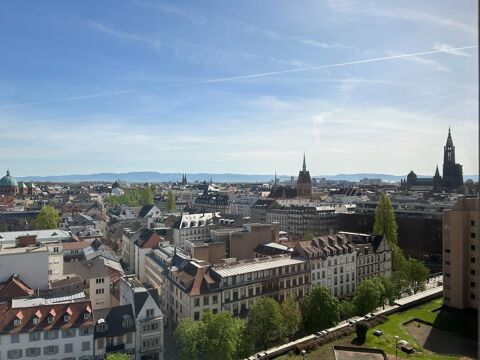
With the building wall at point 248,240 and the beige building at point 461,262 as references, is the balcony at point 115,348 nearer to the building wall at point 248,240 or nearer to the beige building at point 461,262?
the building wall at point 248,240

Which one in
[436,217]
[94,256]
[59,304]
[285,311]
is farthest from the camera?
[436,217]

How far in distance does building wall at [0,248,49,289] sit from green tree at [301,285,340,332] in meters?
32.1

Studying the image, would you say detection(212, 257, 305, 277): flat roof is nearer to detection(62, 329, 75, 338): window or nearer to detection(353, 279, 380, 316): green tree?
detection(353, 279, 380, 316): green tree

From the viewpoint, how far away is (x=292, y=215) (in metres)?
113

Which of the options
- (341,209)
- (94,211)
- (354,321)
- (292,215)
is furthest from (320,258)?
(94,211)

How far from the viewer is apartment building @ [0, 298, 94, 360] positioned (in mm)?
37594

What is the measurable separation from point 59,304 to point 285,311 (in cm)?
2251

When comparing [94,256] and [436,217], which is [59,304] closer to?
[94,256]

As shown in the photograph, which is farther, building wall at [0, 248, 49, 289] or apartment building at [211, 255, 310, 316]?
building wall at [0, 248, 49, 289]

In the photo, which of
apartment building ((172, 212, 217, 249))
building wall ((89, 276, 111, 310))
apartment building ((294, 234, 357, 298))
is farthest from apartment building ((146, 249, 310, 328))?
apartment building ((172, 212, 217, 249))

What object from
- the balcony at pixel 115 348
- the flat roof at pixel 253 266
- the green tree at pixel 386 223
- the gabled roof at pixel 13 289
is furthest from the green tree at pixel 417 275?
the gabled roof at pixel 13 289

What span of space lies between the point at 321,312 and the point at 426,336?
33.3 ft

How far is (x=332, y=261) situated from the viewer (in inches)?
2345

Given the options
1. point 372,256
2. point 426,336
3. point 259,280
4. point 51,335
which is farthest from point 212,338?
point 372,256
